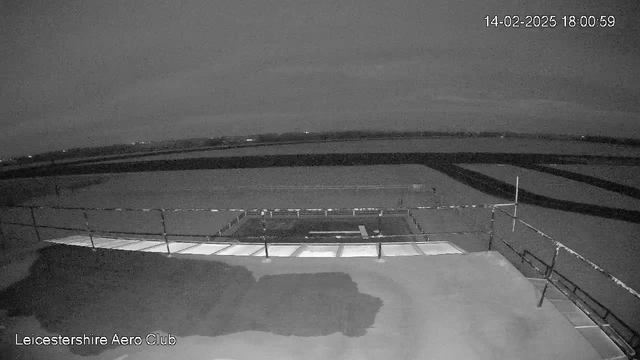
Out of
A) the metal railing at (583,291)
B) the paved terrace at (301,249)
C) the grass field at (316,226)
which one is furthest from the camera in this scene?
the grass field at (316,226)

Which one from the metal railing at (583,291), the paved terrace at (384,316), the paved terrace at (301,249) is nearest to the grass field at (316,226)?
the paved terrace at (301,249)

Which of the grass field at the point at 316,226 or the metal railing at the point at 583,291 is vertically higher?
the metal railing at the point at 583,291

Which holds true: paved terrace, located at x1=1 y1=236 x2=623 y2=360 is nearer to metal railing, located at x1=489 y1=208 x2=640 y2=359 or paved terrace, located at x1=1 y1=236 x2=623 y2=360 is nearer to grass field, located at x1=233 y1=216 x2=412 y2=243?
metal railing, located at x1=489 y1=208 x2=640 y2=359

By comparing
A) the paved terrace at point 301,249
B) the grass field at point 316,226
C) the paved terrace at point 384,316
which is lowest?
the grass field at point 316,226

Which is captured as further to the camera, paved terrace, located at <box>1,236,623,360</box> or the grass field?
the grass field

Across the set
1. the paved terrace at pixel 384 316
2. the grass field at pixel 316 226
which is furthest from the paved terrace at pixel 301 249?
the grass field at pixel 316 226

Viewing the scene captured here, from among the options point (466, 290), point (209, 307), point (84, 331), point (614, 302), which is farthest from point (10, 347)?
point (614, 302)

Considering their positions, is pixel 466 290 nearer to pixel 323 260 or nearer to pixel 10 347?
pixel 323 260

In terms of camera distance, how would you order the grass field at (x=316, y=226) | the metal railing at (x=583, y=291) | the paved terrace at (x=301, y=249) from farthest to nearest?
the grass field at (x=316, y=226) < the paved terrace at (x=301, y=249) < the metal railing at (x=583, y=291)

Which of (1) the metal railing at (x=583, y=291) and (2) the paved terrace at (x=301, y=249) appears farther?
(2) the paved terrace at (x=301, y=249)

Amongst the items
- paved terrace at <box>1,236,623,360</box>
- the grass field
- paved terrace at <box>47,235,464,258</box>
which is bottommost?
the grass field

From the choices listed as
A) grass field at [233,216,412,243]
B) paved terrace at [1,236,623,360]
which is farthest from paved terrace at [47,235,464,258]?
grass field at [233,216,412,243]

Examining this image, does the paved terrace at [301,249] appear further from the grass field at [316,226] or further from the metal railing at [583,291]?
the grass field at [316,226]
